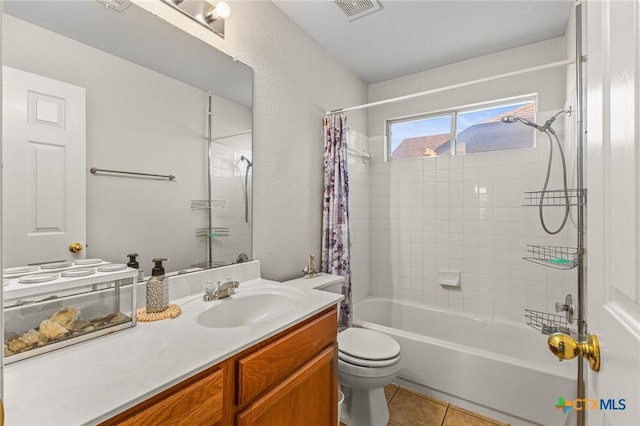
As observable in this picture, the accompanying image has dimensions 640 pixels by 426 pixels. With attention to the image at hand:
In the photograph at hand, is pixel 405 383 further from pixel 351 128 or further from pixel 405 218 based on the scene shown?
pixel 351 128

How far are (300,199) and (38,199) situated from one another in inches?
54.9

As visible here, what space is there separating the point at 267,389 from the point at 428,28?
241cm

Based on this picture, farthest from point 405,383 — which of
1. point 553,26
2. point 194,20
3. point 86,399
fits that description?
point 553,26

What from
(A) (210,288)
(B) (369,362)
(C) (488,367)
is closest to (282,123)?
(A) (210,288)

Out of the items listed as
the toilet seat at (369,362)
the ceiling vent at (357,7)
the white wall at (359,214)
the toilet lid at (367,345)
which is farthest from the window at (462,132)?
the toilet seat at (369,362)

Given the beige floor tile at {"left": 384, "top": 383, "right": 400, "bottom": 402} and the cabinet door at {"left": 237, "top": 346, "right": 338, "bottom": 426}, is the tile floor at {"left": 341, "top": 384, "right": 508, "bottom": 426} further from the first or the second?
the cabinet door at {"left": 237, "top": 346, "right": 338, "bottom": 426}

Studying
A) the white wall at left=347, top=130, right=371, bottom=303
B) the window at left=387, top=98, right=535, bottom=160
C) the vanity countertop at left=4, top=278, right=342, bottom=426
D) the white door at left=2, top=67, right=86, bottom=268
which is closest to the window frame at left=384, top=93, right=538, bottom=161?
the window at left=387, top=98, right=535, bottom=160

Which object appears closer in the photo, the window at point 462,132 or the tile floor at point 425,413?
the tile floor at point 425,413

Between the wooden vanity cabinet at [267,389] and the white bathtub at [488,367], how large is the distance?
951 millimetres

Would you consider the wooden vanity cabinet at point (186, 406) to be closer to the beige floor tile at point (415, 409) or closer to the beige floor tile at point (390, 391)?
the beige floor tile at point (415, 409)

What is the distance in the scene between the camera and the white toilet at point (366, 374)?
1641 mm

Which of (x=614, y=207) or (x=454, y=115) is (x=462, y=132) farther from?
(x=614, y=207)

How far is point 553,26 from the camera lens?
2.10 meters

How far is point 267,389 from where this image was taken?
1.00 metres
